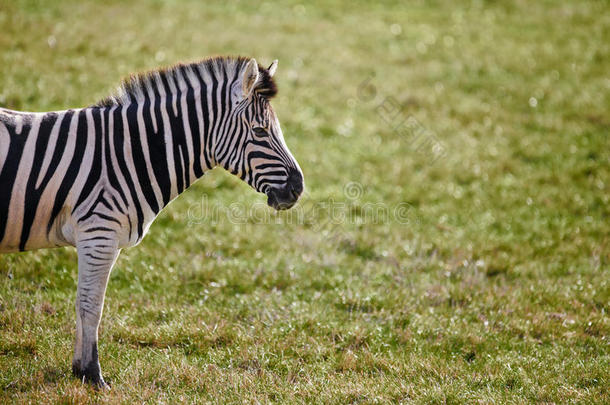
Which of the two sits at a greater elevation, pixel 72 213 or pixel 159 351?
pixel 72 213

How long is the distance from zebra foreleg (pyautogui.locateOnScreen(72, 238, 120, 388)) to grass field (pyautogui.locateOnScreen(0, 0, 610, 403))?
194mm

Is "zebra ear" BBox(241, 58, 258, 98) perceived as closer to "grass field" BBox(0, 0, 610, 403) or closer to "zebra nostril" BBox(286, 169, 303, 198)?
"zebra nostril" BBox(286, 169, 303, 198)

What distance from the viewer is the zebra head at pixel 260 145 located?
6.09 m

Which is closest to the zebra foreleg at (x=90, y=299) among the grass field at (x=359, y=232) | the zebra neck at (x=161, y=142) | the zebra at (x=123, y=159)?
the zebra at (x=123, y=159)

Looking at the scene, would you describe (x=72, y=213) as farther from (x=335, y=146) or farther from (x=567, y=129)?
(x=567, y=129)

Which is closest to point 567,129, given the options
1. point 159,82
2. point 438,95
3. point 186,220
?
point 438,95

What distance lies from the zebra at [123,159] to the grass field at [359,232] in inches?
53.0

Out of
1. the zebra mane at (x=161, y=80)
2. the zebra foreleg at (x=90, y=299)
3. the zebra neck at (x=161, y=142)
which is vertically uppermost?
the zebra mane at (x=161, y=80)

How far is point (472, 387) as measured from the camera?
632cm

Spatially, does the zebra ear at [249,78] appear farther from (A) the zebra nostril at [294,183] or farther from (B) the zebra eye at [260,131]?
(A) the zebra nostril at [294,183]

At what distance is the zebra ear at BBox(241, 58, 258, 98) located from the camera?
19.0 ft

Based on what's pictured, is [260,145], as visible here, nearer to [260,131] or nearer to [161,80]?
[260,131]

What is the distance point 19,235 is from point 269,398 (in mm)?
3018

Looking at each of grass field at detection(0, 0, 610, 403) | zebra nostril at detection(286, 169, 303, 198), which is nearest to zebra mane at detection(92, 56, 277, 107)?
zebra nostril at detection(286, 169, 303, 198)
